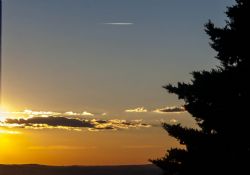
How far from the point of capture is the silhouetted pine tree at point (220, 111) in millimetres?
24156

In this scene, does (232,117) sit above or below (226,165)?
above

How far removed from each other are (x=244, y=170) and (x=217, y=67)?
227 inches

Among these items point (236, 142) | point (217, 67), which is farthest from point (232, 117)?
point (217, 67)

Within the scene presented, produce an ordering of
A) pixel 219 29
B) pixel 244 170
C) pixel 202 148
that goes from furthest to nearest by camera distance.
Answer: pixel 219 29 < pixel 202 148 < pixel 244 170

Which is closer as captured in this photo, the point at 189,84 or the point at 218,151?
the point at 218,151

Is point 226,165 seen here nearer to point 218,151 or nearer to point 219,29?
point 218,151

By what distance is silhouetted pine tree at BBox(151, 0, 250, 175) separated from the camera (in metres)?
24.2

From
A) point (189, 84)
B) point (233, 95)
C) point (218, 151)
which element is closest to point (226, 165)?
point (218, 151)

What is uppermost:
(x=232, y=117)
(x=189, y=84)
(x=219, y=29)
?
(x=219, y=29)

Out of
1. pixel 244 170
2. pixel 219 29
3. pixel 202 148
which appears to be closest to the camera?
pixel 244 170

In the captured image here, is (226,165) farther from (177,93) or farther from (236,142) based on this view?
(177,93)

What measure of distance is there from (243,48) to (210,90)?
2.51 metres

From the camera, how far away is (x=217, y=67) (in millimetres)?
26750

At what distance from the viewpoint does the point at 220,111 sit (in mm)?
25047
